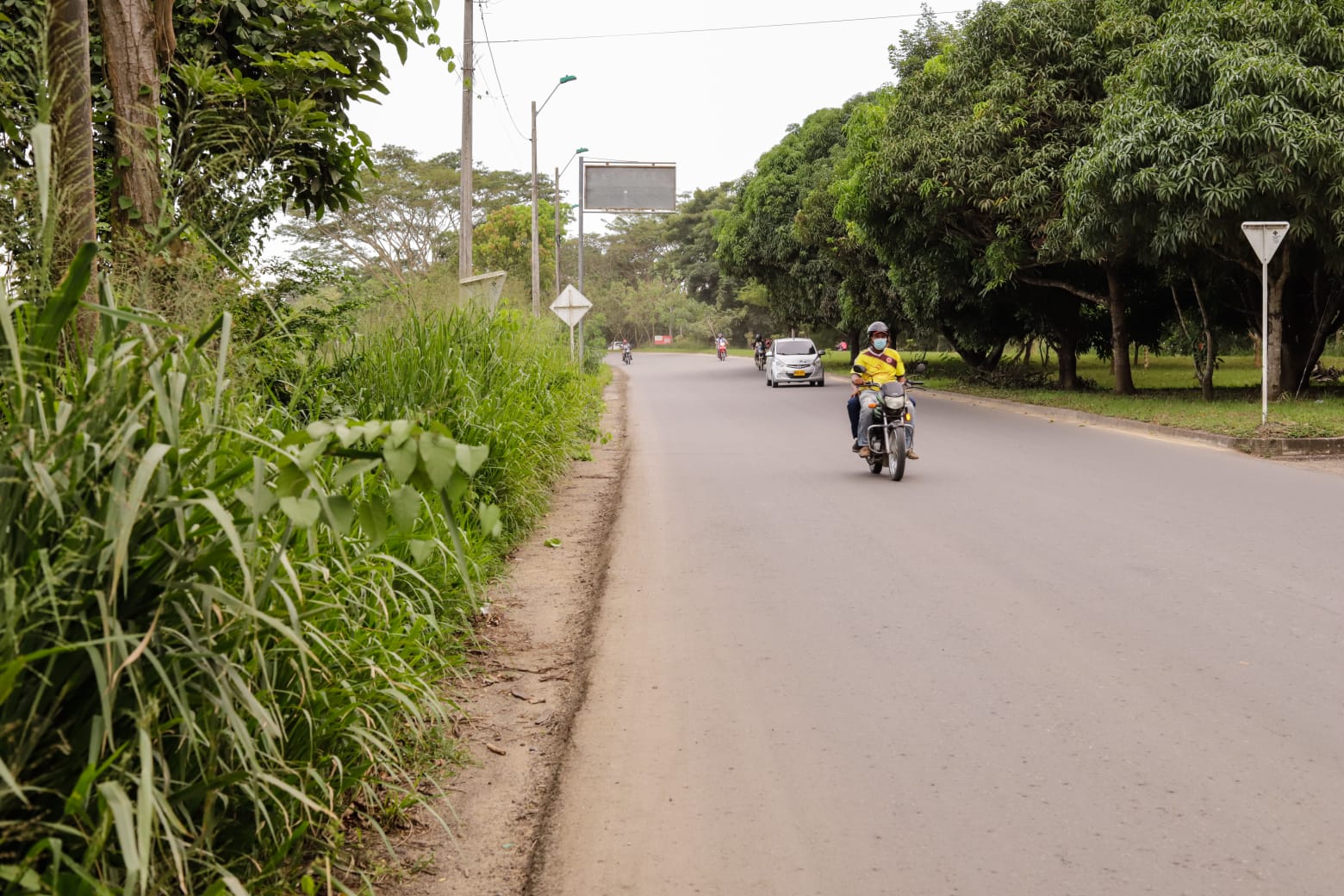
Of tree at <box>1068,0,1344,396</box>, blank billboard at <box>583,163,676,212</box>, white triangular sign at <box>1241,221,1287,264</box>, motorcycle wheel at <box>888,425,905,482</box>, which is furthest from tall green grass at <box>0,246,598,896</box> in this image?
blank billboard at <box>583,163,676,212</box>

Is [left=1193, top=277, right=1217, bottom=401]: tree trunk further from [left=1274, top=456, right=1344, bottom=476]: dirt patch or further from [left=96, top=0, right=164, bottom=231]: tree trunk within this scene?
[left=96, top=0, right=164, bottom=231]: tree trunk

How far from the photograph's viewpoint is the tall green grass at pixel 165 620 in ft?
8.75

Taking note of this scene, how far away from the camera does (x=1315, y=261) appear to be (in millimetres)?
22562

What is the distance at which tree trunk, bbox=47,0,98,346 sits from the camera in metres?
4.05

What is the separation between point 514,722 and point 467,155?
1588cm

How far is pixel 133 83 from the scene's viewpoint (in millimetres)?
6574

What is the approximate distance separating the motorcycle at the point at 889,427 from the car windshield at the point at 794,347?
24.9 meters

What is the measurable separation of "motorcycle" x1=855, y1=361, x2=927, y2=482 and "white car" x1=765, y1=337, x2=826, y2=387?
24192 mm

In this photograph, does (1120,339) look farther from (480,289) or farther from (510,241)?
(510,241)

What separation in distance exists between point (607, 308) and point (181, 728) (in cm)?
11158

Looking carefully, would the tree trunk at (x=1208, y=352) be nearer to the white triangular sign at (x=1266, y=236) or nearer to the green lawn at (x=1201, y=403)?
the green lawn at (x=1201, y=403)

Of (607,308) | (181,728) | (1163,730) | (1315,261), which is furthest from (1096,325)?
(607,308)

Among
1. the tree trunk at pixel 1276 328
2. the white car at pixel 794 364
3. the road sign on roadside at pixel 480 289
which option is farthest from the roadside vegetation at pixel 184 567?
the white car at pixel 794 364

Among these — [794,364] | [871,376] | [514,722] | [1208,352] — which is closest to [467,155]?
[871,376]
